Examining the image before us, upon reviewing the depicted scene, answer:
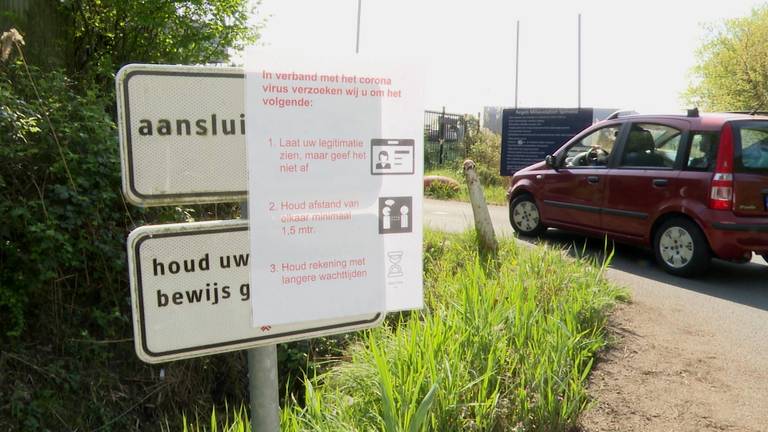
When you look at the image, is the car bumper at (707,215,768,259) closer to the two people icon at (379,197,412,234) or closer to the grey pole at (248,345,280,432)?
the two people icon at (379,197,412,234)

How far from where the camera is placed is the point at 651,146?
7648 mm

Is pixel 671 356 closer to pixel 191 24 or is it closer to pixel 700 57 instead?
pixel 191 24

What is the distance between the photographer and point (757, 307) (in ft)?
19.9

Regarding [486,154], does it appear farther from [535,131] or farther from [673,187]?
[673,187]

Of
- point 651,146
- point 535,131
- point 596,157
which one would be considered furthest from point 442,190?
point 651,146

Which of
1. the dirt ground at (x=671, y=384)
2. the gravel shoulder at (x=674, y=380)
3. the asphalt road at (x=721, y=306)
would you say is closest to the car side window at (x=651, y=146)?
the asphalt road at (x=721, y=306)

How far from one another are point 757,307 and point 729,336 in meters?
1.38

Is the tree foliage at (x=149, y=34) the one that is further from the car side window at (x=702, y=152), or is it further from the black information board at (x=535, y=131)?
the car side window at (x=702, y=152)

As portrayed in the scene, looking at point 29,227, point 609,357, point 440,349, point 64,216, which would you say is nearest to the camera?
point 440,349

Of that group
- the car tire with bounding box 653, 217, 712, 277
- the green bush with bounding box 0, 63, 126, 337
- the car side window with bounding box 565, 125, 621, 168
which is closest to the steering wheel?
the car side window with bounding box 565, 125, 621, 168

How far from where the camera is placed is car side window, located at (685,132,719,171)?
687 centimetres

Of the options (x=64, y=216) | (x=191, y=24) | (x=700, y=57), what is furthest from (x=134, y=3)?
→ (x=700, y=57)

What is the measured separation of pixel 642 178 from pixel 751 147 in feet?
3.77

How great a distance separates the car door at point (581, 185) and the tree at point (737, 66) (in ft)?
63.0
